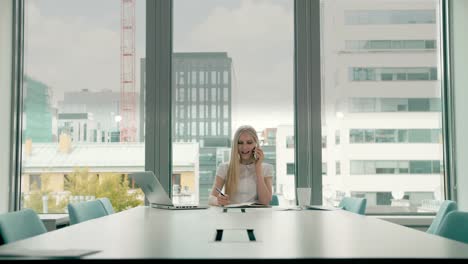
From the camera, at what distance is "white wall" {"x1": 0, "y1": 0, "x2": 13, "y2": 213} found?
5465mm

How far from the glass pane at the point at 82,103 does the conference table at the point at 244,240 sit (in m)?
2.84

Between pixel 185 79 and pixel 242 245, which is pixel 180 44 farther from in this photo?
pixel 242 245

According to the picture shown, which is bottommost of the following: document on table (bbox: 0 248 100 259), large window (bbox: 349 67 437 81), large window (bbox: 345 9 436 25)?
document on table (bbox: 0 248 100 259)

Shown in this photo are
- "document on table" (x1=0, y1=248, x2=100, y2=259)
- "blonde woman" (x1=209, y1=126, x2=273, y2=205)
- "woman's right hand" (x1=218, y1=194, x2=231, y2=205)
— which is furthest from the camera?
"blonde woman" (x1=209, y1=126, x2=273, y2=205)

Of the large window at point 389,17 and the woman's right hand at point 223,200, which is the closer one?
the woman's right hand at point 223,200

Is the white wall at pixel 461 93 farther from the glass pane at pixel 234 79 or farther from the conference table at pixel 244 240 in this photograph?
the conference table at pixel 244 240

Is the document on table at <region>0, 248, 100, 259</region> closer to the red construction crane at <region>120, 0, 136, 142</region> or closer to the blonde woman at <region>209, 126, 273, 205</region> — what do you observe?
the blonde woman at <region>209, 126, 273, 205</region>

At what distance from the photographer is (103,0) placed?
577cm

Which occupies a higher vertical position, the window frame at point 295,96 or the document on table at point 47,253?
the window frame at point 295,96

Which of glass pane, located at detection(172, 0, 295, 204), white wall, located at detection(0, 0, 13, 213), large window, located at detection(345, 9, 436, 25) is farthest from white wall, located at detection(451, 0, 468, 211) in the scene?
white wall, located at detection(0, 0, 13, 213)

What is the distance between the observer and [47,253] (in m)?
1.68

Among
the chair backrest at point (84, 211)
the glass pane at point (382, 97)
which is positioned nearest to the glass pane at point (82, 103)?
the chair backrest at point (84, 211)

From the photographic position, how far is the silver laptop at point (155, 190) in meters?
3.97

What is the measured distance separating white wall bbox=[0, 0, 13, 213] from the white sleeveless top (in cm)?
221
